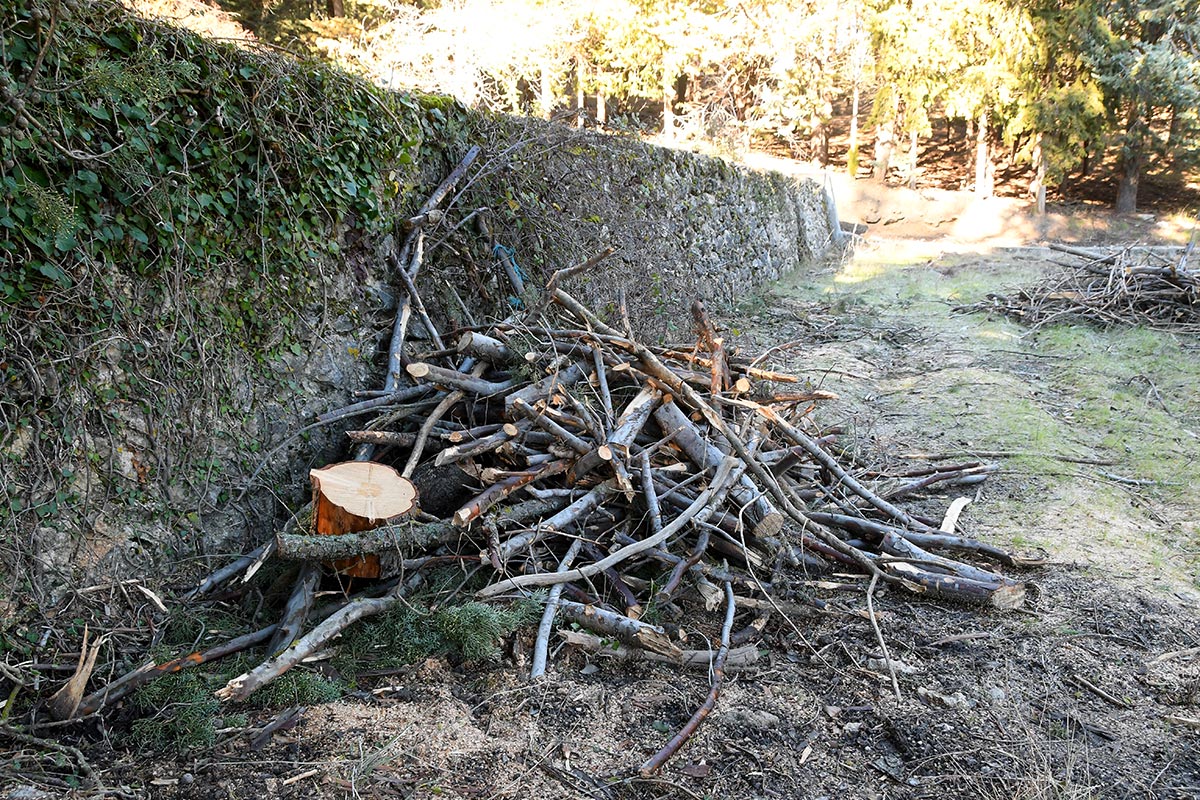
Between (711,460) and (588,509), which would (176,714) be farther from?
(711,460)

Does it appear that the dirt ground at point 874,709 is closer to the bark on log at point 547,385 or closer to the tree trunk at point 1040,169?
the bark on log at point 547,385

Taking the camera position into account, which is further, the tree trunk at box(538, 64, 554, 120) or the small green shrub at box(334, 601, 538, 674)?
the tree trunk at box(538, 64, 554, 120)

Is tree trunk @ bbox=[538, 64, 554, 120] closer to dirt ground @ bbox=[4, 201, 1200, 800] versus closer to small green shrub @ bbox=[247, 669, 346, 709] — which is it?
dirt ground @ bbox=[4, 201, 1200, 800]

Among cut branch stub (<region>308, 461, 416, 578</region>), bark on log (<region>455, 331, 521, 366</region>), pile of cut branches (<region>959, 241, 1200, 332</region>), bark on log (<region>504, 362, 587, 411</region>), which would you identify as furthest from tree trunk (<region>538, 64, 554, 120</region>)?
cut branch stub (<region>308, 461, 416, 578</region>)

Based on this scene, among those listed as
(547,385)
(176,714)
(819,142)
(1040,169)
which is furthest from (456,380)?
(819,142)

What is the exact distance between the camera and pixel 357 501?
3549mm

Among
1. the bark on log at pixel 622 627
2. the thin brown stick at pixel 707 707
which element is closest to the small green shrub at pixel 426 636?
the bark on log at pixel 622 627

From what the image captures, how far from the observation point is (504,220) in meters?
6.39

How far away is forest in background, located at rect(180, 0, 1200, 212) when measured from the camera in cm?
1725

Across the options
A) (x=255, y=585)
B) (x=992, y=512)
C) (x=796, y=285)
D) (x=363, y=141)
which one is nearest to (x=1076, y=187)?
(x=796, y=285)

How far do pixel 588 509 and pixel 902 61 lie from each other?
→ 21.2m

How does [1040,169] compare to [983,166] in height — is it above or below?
below

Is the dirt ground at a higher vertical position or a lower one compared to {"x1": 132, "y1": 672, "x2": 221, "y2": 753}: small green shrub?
lower

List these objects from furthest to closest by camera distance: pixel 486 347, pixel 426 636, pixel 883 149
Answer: pixel 883 149 → pixel 486 347 → pixel 426 636
